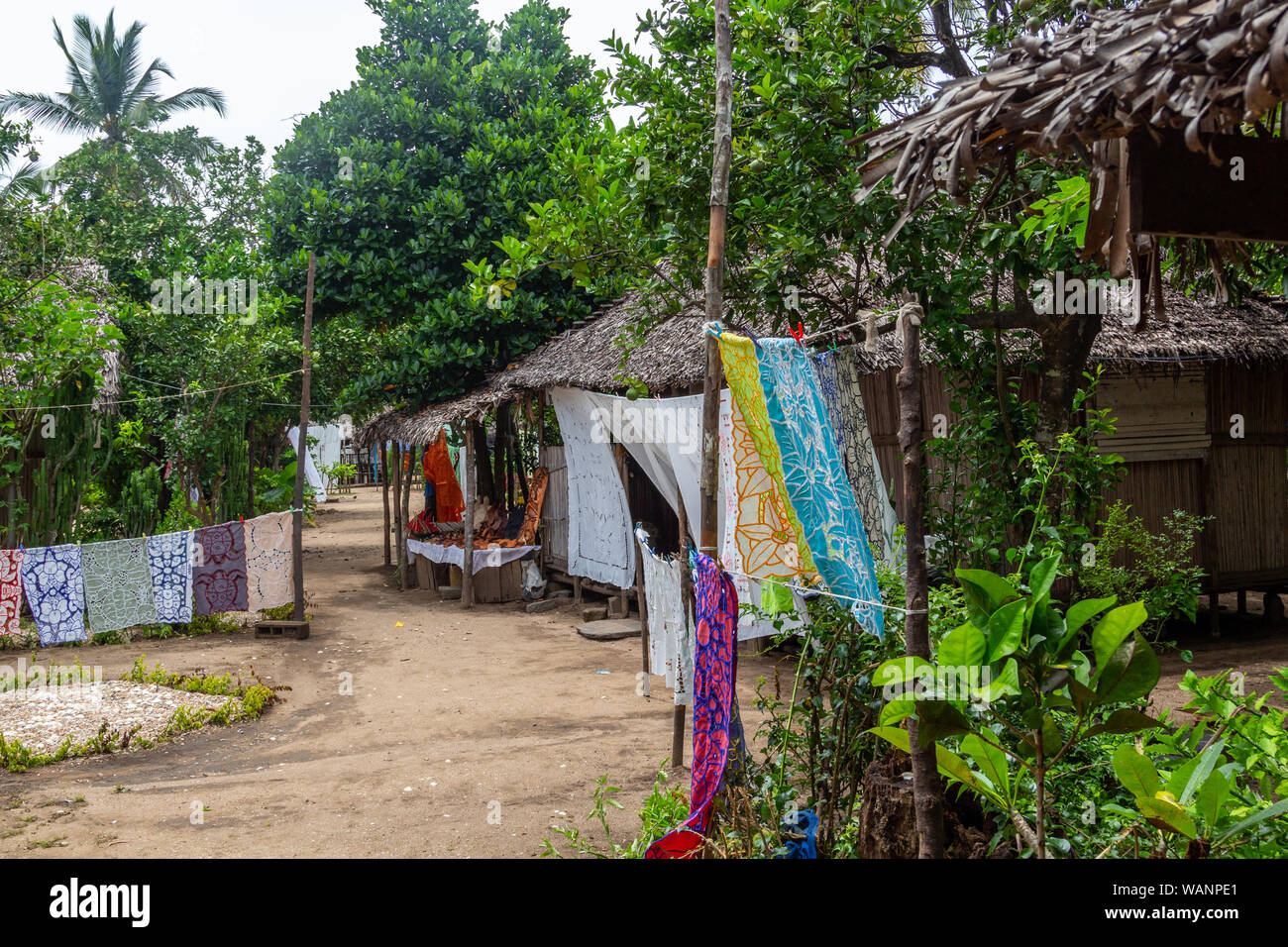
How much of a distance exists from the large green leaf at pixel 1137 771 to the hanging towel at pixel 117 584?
30.7ft

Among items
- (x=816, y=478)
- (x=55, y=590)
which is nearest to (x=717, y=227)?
(x=816, y=478)

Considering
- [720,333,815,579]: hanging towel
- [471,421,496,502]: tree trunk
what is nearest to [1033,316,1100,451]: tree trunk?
[720,333,815,579]: hanging towel

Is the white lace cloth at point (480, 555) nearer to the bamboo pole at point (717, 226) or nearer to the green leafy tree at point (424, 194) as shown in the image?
the green leafy tree at point (424, 194)

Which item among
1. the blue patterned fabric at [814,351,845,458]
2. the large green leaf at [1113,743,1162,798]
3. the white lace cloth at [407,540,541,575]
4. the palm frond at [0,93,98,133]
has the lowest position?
the white lace cloth at [407,540,541,575]

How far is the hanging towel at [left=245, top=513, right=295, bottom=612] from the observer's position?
33.1 feet

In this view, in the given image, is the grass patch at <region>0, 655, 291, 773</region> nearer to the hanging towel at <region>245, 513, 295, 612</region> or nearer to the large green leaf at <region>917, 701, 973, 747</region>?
the hanging towel at <region>245, 513, 295, 612</region>

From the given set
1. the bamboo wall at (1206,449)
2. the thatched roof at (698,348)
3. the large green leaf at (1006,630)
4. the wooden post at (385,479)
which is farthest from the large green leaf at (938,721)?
the wooden post at (385,479)

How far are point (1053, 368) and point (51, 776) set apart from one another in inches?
Result: 254

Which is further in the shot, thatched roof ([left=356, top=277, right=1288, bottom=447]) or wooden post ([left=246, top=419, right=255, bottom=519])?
wooden post ([left=246, top=419, right=255, bottom=519])

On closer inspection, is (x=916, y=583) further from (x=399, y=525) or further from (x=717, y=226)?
(x=399, y=525)

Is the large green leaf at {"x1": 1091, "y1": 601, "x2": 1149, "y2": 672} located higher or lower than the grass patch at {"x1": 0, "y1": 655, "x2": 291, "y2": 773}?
higher

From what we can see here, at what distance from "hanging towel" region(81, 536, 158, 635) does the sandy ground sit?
0.30 metres
